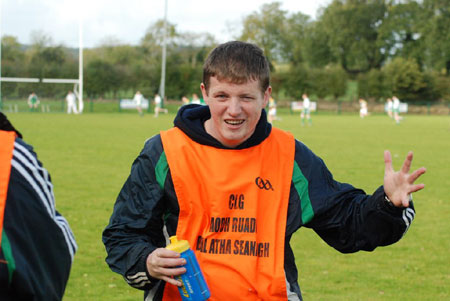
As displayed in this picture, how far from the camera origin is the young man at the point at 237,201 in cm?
294

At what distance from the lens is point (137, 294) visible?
6215 millimetres

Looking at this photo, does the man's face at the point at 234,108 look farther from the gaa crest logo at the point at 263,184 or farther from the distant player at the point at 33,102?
the distant player at the point at 33,102

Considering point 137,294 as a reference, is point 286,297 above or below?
above

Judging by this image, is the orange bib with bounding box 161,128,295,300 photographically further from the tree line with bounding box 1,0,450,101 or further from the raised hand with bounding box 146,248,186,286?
the tree line with bounding box 1,0,450,101

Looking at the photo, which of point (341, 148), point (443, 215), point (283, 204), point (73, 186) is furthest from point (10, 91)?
point (283, 204)

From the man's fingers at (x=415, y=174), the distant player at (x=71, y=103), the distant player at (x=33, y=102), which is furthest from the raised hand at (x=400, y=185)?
the distant player at (x=33, y=102)

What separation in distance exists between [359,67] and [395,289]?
81286 millimetres

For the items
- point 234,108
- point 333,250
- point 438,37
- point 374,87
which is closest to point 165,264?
point 234,108

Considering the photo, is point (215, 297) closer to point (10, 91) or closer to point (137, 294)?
point (137, 294)

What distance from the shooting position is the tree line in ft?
201

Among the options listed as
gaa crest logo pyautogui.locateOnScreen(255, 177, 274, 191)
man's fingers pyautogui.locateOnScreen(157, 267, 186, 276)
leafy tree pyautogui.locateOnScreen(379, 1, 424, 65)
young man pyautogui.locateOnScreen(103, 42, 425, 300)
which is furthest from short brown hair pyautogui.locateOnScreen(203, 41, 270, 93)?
leafy tree pyautogui.locateOnScreen(379, 1, 424, 65)

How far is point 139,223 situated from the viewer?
2957 mm

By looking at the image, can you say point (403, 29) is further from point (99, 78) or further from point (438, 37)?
point (99, 78)

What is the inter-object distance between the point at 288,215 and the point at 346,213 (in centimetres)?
32
